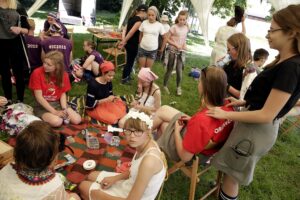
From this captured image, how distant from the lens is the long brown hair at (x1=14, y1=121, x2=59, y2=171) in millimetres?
1431

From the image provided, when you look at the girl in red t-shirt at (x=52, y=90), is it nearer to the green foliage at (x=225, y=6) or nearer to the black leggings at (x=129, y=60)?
the black leggings at (x=129, y=60)

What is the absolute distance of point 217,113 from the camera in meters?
2.04

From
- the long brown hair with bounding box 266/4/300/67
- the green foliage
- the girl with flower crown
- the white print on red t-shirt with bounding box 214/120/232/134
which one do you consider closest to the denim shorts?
the white print on red t-shirt with bounding box 214/120/232/134

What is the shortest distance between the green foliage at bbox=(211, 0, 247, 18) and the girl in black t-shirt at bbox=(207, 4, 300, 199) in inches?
495

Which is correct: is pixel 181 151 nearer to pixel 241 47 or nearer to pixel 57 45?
pixel 241 47

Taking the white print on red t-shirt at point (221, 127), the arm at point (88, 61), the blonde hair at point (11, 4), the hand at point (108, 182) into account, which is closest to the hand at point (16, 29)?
the blonde hair at point (11, 4)

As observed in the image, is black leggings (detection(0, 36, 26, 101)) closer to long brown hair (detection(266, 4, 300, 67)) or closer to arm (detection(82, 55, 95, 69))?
arm (detection(82, 55, 95, 69))

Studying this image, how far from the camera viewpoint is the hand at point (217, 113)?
202 centimetres

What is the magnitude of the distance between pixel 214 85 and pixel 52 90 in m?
2.29

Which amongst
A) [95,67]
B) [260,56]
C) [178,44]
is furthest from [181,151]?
[178,44]

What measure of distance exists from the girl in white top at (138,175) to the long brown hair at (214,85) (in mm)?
564

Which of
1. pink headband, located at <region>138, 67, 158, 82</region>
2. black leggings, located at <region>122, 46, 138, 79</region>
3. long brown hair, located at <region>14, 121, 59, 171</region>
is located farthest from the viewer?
black leggings, located at <region>122, 46, 138, 79</region>

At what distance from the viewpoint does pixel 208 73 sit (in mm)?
2168

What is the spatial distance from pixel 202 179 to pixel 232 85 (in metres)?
1.27
